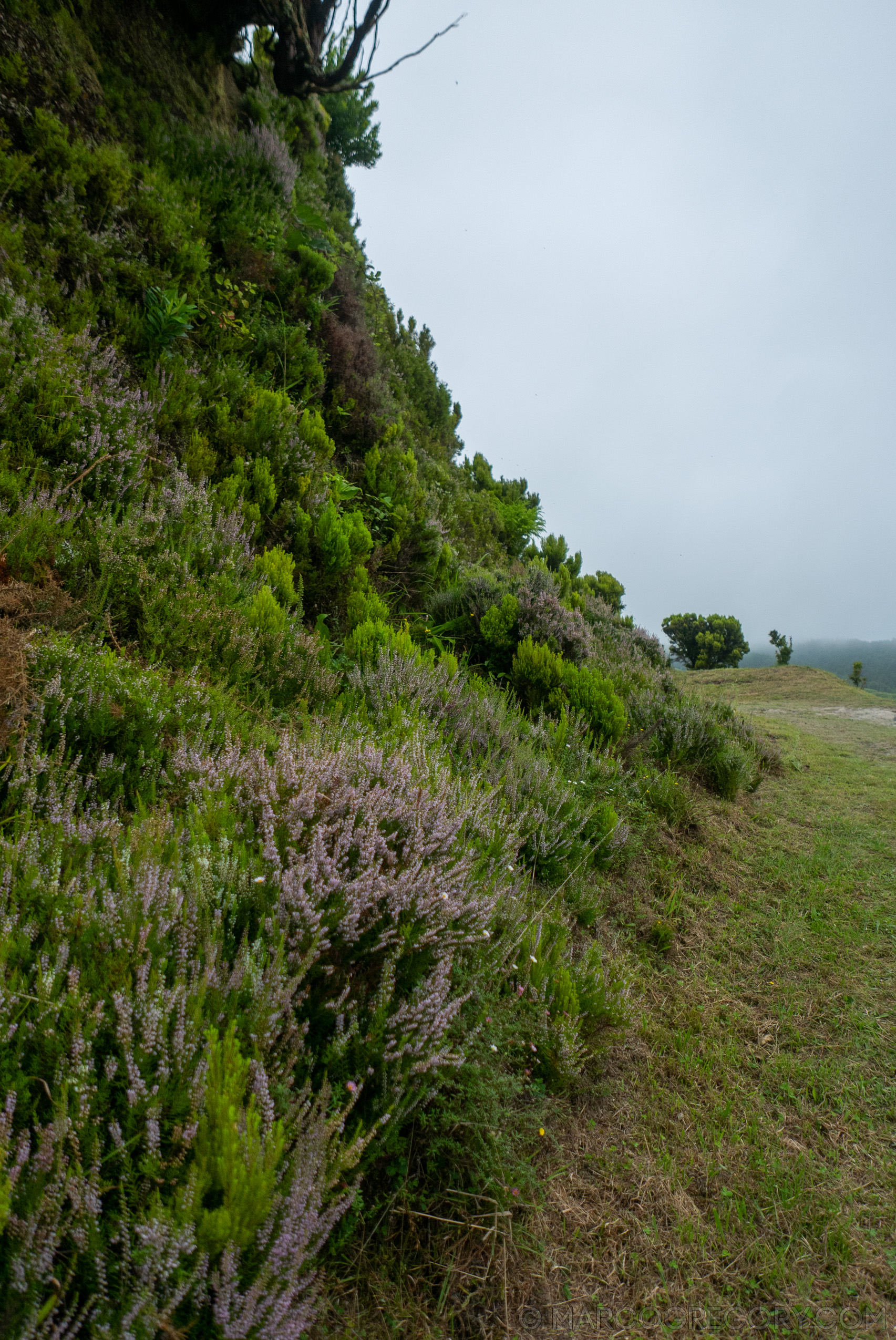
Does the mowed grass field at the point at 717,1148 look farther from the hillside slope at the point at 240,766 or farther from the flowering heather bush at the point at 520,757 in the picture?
the flowering heather bush at the point at 520,757

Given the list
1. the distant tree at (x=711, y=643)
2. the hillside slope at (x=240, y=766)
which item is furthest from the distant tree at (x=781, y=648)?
the hillside slope at (x=240, y=766)

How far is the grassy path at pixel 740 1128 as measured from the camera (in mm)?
1648

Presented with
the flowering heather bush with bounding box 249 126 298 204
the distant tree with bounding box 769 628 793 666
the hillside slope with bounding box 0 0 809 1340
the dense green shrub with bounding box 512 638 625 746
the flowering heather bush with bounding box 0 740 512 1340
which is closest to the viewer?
the flowering heather bush with bounding box 0 740 512 1340

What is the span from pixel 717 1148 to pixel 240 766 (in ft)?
7.27

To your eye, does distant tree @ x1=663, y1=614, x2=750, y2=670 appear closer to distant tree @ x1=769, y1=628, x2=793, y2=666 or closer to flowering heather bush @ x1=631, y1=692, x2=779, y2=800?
distant tree @ x1=769, y1=628, x2=793, y2=666

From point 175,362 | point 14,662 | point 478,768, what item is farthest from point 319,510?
point 14,662

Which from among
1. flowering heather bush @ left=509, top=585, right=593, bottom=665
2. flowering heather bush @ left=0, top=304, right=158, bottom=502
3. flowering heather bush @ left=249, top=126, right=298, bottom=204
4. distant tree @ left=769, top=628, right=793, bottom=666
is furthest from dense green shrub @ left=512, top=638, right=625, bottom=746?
distant tree @ left=769, top=628, right=793, bottom=666

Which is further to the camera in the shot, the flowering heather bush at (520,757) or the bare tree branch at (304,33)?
Answer: the bare tree branch at (304,33)

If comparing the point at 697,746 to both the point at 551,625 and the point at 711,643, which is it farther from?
the point at 711,643

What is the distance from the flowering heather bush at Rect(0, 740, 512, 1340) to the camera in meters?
0.98

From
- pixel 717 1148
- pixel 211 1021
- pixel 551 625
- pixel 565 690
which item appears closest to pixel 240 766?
pixel 211 1021

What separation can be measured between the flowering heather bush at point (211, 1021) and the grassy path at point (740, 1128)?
81cm

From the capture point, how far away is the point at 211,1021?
133 centimetres

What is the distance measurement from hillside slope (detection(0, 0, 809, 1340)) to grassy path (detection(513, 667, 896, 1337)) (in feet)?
0.59
